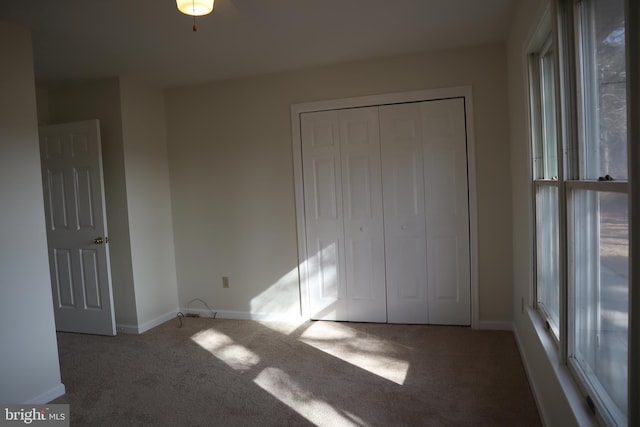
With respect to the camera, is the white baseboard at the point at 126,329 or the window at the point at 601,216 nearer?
the window at the point at 601,216

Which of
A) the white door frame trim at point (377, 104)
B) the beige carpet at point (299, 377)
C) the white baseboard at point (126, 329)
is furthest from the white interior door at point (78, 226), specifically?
the white door frame trim at point (377, 104)

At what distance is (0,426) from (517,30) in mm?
3751

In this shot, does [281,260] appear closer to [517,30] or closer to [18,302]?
[18,302]

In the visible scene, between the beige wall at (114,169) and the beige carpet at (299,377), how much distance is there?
40cm

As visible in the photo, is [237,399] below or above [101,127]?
below

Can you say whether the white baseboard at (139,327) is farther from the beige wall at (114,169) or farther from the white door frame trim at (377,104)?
the white door frame trim at (377,104)

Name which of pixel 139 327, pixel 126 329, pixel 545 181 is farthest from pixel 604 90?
pixel 126 329

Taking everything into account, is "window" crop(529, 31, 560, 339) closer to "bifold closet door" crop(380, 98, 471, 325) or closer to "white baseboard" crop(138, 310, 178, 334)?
"bifold closet door" crop(380, 98, 471, 325)

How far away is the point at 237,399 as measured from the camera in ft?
8.68

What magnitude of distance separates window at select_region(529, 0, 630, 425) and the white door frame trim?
1.48 m

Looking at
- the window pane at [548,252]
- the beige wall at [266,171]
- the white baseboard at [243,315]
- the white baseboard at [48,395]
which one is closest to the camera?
the window pane at [548,252]

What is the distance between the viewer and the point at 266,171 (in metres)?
4.12

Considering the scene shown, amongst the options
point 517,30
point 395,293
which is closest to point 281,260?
point 395,293

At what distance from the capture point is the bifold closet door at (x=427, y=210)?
362cm
